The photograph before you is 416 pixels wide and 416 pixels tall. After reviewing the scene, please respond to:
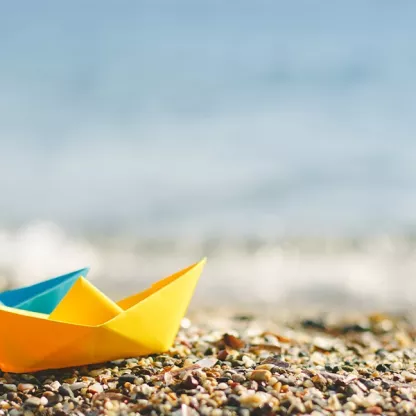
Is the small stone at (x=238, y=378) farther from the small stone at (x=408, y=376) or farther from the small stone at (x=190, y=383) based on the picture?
the small stone at (x=408, y=376)

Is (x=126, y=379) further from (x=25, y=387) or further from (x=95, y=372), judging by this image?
(x=25, y=387)

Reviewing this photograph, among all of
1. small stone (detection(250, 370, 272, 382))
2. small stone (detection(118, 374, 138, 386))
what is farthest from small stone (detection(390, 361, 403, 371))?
small stone (detection(118, 374, 138, 386))

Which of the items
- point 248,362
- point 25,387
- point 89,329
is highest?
point 89,329

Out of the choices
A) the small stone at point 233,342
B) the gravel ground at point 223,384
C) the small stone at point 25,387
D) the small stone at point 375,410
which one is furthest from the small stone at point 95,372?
the small stone at point 375,410

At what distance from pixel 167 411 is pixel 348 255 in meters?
16.4

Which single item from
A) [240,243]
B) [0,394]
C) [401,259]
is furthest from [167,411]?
[240,243]

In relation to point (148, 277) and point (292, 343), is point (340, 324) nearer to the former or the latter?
point (292, 343)

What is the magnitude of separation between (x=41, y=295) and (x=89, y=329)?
717 millimetres

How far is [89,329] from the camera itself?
3.49 meters

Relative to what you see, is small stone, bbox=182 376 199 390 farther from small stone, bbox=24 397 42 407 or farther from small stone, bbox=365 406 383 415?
small stone, bbox=365 406 383 415

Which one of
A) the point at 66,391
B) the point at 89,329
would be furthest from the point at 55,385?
the point at 89,329

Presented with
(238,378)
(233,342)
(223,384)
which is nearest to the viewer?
(223,384)

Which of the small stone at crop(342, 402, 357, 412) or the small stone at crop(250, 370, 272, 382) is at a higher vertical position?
the small stone at crop(250, 370, 272, 382)

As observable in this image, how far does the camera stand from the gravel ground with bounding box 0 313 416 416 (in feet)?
10.0
